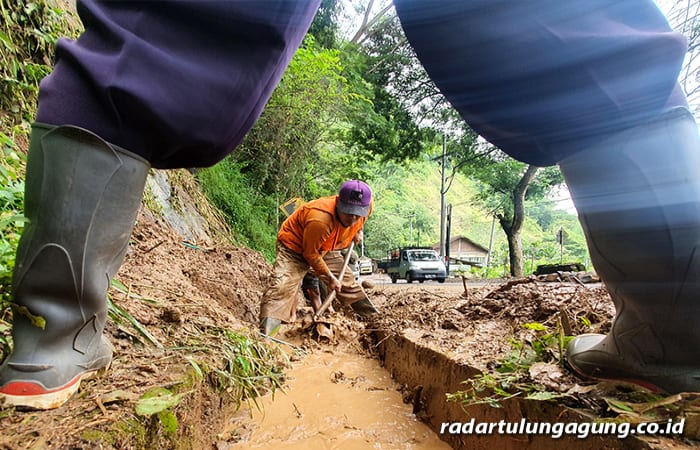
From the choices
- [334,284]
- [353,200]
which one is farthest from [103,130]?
[334,284]

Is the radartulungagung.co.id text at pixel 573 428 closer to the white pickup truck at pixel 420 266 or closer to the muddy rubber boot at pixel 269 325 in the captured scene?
the muddy rubber boot at pixel 269 325

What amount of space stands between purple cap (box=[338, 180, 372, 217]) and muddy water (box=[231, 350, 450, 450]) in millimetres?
1495

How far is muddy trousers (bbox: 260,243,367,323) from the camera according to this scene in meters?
3.69

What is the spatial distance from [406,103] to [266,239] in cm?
780

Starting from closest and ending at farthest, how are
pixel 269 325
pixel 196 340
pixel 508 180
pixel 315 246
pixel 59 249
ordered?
pixel 59 249, pixel 196 340, pixel 269 325, pixel 315 246, pixel 508 180

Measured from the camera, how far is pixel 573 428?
100cm

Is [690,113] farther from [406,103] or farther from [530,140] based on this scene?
[406,103]

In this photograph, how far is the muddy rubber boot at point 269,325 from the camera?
11.5ft

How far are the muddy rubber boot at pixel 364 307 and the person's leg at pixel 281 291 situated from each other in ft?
2.31

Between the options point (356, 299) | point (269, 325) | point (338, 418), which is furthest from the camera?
point (356, 299)

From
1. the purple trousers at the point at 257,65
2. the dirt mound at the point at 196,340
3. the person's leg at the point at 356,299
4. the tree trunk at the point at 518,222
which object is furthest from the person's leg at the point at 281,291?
the tree trunk at the point at 518,222

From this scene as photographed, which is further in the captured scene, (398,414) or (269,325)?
(269,325)

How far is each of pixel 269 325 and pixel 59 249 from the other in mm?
2980

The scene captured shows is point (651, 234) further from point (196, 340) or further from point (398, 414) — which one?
point (398, 414)
